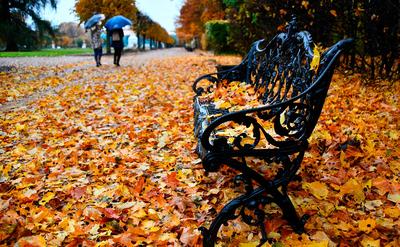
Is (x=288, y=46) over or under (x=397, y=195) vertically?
over

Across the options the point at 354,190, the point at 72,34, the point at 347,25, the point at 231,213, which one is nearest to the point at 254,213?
the point at 231,213

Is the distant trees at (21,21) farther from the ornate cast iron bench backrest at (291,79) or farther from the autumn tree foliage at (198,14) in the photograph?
the ornate cast iron bench backrest at (291,79)

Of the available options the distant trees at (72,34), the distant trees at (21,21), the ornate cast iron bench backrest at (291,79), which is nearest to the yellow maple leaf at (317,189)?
the ornate cast iron bench backrest at (291,79)

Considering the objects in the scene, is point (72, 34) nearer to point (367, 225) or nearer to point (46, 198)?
point (46, 198)

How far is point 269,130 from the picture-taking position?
2715mm

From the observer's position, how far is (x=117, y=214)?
245 cm

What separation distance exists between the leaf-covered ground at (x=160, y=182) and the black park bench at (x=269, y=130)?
24cm

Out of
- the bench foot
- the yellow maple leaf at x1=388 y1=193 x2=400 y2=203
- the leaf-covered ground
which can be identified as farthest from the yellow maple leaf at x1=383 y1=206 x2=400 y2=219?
the bench foot

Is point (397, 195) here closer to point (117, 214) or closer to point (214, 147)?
point (214, 147)

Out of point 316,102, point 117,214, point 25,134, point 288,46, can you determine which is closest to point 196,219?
point 117,214

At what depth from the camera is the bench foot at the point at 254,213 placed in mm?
1996

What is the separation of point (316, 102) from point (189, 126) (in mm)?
2612

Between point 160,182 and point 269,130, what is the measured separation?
3.48ft

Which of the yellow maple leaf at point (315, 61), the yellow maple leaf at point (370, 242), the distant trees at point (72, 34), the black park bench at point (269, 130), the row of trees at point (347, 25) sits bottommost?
the yellow maple leaf at point (370, 242)
